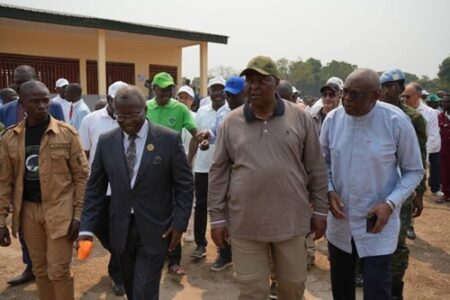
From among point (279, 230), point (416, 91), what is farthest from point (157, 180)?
point (416, 91)

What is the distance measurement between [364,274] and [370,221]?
0.38m

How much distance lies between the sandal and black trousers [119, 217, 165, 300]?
1.64 metres

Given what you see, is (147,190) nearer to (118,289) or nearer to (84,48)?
(118,289)

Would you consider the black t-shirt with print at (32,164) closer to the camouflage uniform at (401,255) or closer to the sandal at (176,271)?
the sandal at (176,271)

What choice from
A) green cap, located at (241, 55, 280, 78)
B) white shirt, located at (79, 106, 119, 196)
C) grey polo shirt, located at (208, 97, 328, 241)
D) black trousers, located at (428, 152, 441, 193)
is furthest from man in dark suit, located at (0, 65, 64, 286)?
black trousers, located at (428, 152, 441, 193)

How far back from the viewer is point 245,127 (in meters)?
2.87

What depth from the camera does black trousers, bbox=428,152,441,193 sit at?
29.1 feet

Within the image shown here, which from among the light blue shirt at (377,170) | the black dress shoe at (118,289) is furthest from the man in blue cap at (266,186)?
the black dress shoe at (118,289)

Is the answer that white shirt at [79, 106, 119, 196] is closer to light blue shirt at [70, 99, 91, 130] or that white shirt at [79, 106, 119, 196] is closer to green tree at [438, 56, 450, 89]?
light blue shirt at [70, 99, 91, 130]

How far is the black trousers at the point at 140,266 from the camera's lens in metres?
2.96

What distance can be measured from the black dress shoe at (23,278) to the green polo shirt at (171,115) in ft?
7.01

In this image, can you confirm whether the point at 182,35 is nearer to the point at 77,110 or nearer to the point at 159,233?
the point at 77,110

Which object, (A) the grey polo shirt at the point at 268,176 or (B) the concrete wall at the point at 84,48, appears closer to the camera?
(A) the grey polo shirt at the point at 268,176

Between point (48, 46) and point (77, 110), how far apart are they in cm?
847
